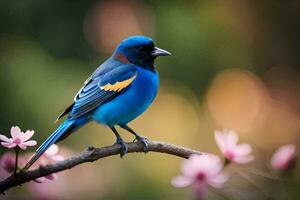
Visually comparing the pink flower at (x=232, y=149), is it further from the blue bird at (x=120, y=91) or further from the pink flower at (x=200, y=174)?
the blue bird at (x=120, y=91)

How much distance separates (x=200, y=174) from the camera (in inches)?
58.6

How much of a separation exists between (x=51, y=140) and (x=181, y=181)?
100 cm

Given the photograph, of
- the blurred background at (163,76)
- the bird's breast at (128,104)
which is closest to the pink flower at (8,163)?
the bird's breast at (128,104)

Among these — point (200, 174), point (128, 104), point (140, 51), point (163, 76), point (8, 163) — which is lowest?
point (8, 163)

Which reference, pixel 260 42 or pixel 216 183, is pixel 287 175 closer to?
pixel 216 183

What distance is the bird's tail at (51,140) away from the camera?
203cm

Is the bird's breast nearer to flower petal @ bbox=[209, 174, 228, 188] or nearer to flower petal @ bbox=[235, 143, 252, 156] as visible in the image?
flower petal @ bbox=[235, 143, 252, 156]

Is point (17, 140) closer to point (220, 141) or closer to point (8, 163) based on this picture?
point (8, 163)

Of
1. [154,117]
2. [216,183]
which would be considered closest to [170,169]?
[154,117]

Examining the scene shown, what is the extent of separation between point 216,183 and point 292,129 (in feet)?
15.0

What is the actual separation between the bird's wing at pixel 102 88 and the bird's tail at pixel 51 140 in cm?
13

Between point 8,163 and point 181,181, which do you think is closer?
point 181,181

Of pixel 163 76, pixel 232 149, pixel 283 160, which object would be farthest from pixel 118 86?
pixel 163 76

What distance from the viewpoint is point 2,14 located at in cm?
555
